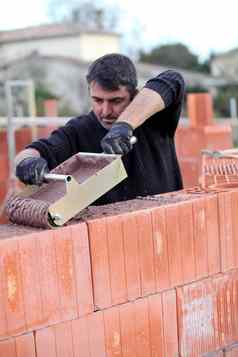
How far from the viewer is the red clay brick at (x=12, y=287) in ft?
5.99

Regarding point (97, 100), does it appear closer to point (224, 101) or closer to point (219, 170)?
point (219, 170)

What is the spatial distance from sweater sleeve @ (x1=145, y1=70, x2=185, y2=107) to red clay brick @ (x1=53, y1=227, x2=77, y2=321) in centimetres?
88

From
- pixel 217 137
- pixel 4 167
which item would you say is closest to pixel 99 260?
pixel 217 137

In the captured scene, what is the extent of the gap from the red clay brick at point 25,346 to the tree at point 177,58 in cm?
4035

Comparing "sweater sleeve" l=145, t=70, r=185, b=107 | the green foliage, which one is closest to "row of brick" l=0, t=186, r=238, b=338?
"sweater sleeve" l=145, t=70, r=185, b=107

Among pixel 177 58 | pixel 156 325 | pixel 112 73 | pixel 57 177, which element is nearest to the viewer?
pixel 57 177

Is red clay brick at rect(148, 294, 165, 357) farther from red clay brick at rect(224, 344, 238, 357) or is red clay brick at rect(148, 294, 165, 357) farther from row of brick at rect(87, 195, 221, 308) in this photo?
red clay brick at rect(224, 344, 238, 357)

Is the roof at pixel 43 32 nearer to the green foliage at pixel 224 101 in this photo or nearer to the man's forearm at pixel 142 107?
the green foliage at pixel 224 101

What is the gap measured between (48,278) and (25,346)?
7.4 inches

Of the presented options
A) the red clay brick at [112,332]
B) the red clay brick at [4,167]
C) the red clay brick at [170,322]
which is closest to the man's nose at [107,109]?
the red clay brick at [170,322]

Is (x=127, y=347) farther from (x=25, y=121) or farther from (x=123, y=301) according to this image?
(x=25, y=121)

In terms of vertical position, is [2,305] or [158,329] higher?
[2,305]

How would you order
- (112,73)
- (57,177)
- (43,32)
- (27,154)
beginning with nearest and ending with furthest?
(57,177), (27,154), (112,73), (43,32)

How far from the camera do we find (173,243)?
2152mm
